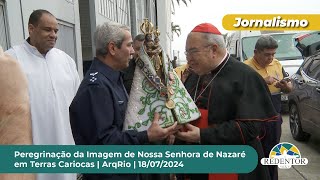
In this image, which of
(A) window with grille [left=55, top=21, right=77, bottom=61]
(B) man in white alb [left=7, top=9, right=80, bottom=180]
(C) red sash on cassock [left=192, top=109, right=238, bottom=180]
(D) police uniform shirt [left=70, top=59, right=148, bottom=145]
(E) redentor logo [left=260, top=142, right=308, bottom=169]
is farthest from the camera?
(A) window with grille [left=55, top=21, right=77, bottom=61]

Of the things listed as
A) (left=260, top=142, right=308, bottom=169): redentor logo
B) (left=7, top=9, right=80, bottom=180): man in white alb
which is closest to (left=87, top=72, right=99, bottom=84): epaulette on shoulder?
(left=7, top=9, right=80, bottom=180): man in white alb

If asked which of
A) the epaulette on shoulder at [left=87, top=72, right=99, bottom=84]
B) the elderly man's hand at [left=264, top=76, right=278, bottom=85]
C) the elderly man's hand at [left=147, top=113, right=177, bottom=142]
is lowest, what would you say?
the elderly man's hand at [left=147, top=113, right=177, bottom=142]

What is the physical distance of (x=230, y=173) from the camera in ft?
6.46

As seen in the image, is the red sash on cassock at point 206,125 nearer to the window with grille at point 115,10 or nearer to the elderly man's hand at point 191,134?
the elderly man's hand at point 191,134

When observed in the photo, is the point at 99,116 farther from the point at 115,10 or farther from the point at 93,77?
the point at 115,10

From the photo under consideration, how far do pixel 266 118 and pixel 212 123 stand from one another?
32 cm

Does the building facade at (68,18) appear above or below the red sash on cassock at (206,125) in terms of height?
above

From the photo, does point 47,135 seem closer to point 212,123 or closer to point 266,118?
point 212,123

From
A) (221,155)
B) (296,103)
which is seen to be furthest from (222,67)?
(296,103)

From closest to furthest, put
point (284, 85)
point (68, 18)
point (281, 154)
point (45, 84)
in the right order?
point (45, 84) < point (281, 154) < point (284, 85) < point (68, 18)

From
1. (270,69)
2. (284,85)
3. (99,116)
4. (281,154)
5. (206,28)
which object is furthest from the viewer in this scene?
(270,69)

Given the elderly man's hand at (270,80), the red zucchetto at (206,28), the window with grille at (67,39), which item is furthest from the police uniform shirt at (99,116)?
the window with grille at (67,39)

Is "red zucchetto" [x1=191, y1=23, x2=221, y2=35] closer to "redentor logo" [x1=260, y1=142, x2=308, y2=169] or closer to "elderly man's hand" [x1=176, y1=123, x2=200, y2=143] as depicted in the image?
"elderly man's hand" [x1=176, y1=123, x2=200, y2=143]

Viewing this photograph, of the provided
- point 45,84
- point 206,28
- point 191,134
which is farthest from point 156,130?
point 45,84
